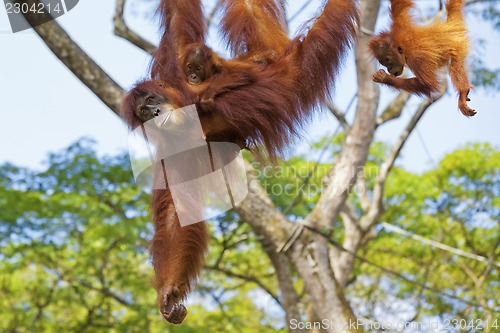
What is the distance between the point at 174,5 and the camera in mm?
3775

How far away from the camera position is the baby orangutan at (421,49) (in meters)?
3.50

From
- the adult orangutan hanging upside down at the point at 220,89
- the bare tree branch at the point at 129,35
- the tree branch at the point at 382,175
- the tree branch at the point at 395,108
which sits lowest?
the adult orangutan hanging upside down at the point at 220,89

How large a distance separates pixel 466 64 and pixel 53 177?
6.69m

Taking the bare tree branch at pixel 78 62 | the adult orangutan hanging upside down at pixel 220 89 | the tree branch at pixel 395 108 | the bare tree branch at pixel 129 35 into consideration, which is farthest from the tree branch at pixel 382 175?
the adult orangutan hanging upside down at pixel 220 89

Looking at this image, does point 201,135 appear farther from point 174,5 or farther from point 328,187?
point 328,187

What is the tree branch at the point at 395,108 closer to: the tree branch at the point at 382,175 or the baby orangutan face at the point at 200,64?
the tree branch at the point at 382,175

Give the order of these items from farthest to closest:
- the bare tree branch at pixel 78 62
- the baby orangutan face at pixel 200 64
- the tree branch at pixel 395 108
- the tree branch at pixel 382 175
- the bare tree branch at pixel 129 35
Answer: the tree branch at pixel 395 108, the tree branch at pixel 382 175, the bare tree branch at pixel 129 35, the bare tree branch at pixel 78 62, the baby orangutan face at pixel 200 64

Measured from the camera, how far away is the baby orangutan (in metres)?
3.50

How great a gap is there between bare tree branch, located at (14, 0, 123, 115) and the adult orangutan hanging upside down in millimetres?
1570

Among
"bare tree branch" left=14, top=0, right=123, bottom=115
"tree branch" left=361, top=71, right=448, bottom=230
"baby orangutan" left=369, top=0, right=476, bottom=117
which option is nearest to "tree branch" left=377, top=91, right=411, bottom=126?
"tree branch" left=361, top=71, right=448, bottom=230

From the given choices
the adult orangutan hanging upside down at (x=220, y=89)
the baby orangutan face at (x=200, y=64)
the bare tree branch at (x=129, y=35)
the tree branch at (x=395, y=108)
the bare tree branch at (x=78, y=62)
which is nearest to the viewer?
the adult orangutan hanging upside down at (x=220, y=89)

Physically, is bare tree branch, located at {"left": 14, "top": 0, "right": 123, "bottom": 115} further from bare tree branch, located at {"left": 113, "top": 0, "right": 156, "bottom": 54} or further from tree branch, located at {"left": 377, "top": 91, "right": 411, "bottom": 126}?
tree branch, located at {"left": 377, "top": 91, "right": 411, "bottom": 126}

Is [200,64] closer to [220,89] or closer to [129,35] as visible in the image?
[220,89]

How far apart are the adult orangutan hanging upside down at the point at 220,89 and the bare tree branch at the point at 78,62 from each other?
1.57 m
